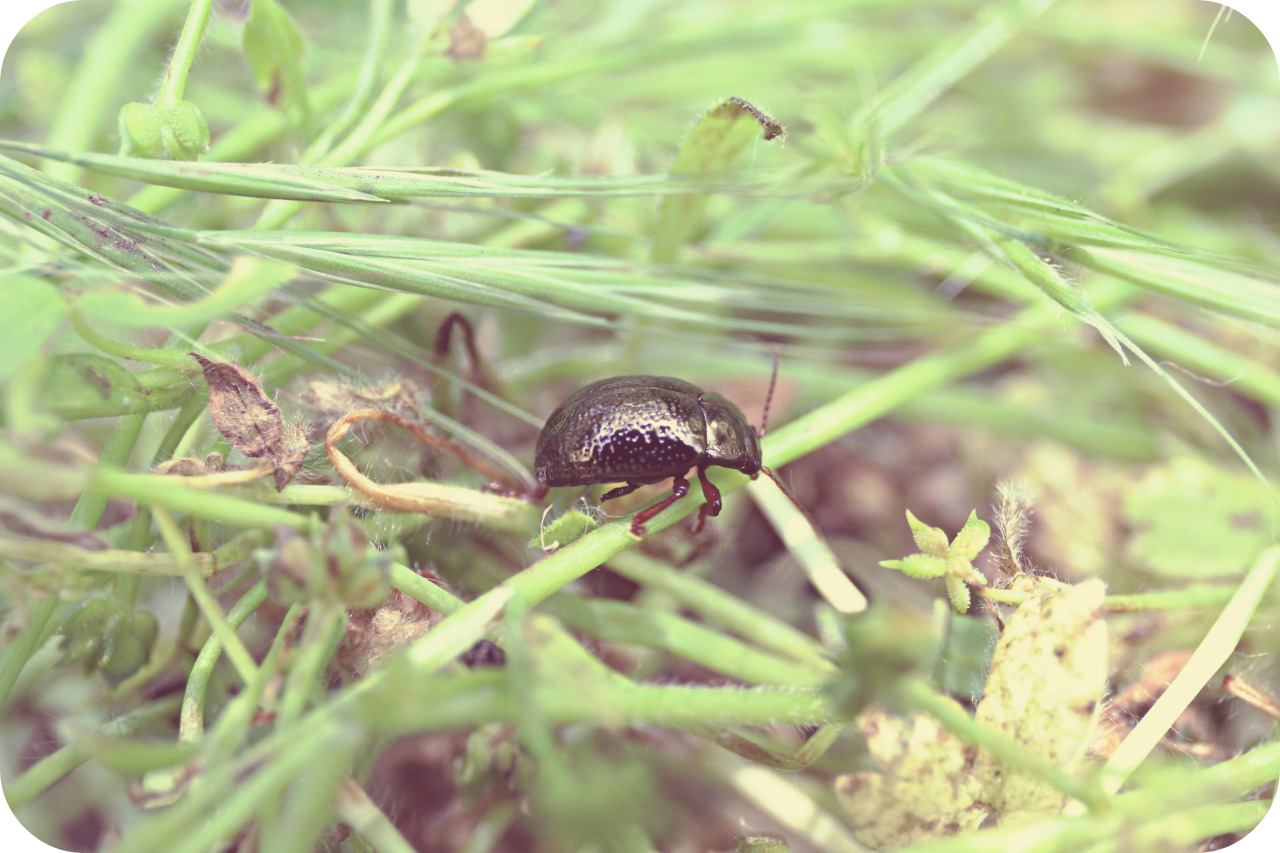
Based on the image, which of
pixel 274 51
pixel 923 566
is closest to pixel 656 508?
pixel 923 566

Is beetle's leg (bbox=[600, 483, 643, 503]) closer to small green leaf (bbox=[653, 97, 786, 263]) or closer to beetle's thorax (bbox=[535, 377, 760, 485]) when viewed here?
beetle's thorax (bbox=[535, 377, 760, 485])

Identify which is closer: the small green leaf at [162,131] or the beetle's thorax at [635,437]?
the small green leaf at [162,131]

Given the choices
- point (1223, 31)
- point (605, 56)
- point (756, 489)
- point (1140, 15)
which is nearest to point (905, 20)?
point (1140, 15)

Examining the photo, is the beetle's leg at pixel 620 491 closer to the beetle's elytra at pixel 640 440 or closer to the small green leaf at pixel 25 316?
the beetle's elytra at pixel 640 440

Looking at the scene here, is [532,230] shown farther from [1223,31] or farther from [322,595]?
[1223,31]

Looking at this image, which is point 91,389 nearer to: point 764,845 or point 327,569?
point 327,569

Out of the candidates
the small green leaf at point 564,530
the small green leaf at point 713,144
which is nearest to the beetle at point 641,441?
the small green leaf at point 564,530

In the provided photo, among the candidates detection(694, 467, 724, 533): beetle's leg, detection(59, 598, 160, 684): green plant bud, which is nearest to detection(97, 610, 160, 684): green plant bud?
detection(59, 598, 160, 684): green plant bud
